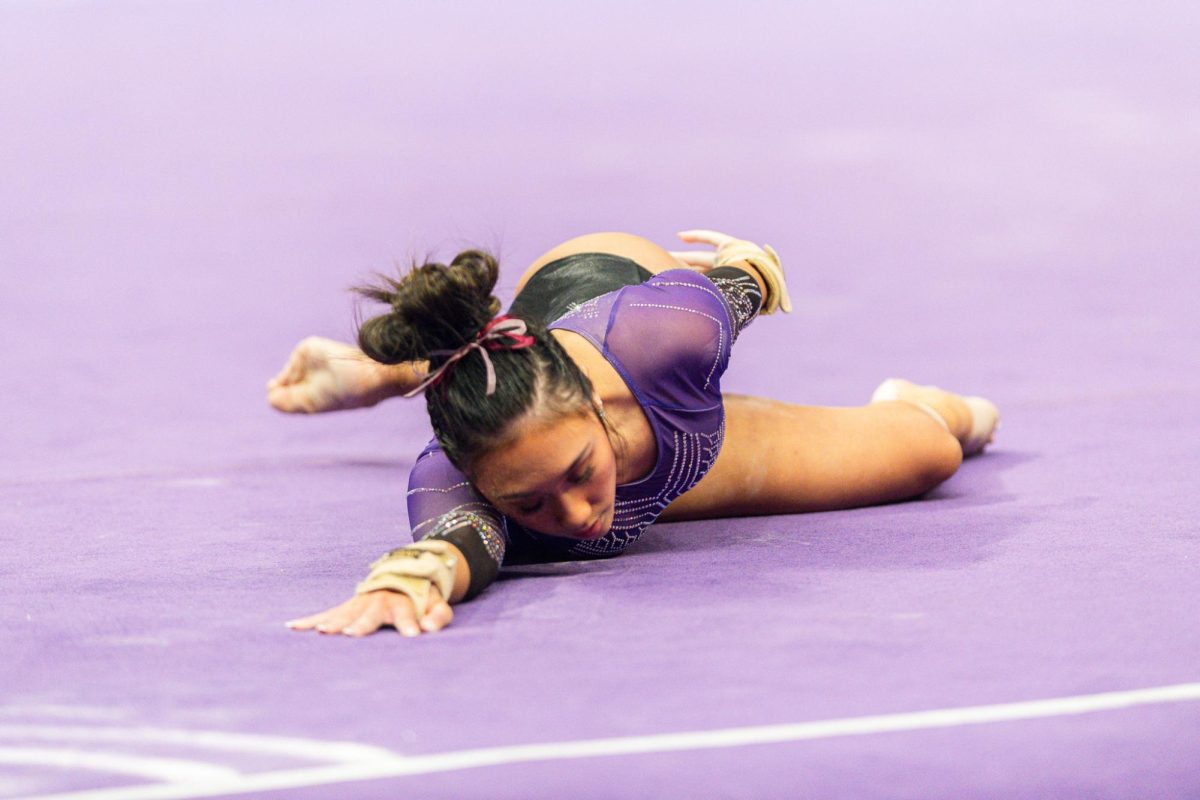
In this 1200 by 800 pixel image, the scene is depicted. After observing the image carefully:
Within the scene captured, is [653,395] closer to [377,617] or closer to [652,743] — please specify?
[377,617]

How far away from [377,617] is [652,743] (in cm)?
36

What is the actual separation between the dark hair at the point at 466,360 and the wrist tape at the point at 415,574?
0.41 feet

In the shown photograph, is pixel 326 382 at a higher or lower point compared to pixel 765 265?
lower

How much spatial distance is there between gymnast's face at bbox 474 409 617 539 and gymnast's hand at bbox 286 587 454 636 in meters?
0.15

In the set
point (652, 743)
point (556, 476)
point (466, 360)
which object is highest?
point (466, 360)

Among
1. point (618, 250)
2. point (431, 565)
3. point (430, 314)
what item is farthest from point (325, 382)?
point (431, 565)

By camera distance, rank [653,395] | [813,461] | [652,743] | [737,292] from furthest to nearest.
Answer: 1. [813,461]
2. [737,292]
3. [653,395]
4. [652,743]

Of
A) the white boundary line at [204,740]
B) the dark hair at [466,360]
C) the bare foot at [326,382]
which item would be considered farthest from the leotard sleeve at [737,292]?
the white boundary line at [204,740]

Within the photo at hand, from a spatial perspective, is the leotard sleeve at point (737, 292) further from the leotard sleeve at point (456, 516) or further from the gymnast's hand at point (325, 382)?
the gymnast's hand at point (325, 382)

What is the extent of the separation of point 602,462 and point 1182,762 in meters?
0.61

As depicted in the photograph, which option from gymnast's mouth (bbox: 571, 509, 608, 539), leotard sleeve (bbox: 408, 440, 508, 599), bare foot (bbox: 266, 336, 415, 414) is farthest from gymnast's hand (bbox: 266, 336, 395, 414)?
gymnast's mouth (bbox: 571, 509, 608, 539)

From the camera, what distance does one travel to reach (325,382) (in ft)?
7.25

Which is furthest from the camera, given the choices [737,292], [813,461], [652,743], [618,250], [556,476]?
[618,250]

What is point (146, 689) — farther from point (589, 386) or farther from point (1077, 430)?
point (1077, 430)
